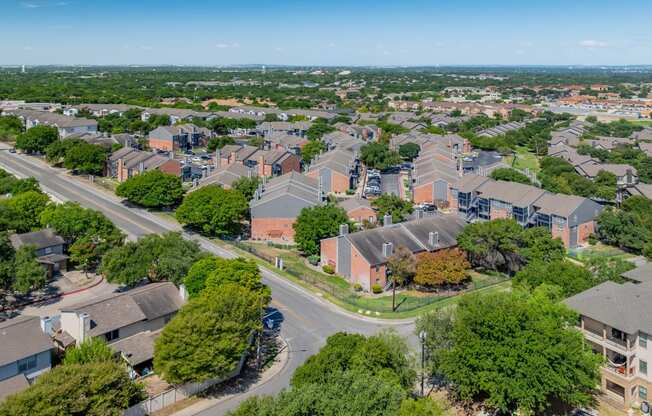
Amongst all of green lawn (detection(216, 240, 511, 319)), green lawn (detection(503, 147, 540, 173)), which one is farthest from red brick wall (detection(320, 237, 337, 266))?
green lawn (detection(503, 147, 540, 173))

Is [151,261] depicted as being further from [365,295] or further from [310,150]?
[310,150]

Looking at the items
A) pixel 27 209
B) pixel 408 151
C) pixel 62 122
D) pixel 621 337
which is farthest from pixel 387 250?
pixel 62 122

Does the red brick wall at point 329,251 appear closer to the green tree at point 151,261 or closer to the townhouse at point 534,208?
the green tree at point 151,261

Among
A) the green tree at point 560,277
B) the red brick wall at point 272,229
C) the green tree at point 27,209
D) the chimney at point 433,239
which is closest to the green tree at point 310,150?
the red brick wall at point 272,229

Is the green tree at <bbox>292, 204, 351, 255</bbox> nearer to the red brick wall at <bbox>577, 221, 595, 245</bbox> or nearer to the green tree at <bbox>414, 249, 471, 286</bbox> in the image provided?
the green tree at <bbox>414, 249, 471, 286</bbox>

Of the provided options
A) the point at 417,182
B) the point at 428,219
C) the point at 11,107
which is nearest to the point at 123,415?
the point at 428,219

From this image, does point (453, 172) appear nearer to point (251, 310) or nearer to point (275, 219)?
point (275, 219)
